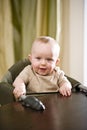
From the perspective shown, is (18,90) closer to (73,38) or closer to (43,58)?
(43,58)

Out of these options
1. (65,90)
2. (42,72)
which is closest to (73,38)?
(42,72)

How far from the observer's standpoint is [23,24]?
8.06 feet

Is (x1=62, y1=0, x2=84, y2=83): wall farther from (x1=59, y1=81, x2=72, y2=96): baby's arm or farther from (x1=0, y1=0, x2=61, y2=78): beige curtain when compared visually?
(x1=59, y1=81, x2=72, y2=96): baby's arm

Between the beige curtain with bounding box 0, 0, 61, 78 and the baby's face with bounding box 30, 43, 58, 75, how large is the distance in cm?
82

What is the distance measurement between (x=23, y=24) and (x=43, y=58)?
886mm

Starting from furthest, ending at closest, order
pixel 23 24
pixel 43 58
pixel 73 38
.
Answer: pixel 73 38 → pixel 23 24 → pixel 43 58

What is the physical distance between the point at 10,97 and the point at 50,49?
40cm

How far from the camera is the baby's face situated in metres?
1.65

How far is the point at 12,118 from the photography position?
111 cm

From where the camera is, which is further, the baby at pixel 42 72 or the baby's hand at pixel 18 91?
the baby at pixel 42 72

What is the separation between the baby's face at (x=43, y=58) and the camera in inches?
65.1

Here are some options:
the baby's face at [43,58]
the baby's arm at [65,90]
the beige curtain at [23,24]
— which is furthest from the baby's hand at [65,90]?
the beige curtain at [23,24]

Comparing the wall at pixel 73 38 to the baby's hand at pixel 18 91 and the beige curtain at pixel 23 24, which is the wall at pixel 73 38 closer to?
the beige curtain at pixel 23 24

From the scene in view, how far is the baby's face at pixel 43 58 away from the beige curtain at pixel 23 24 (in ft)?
2.68
